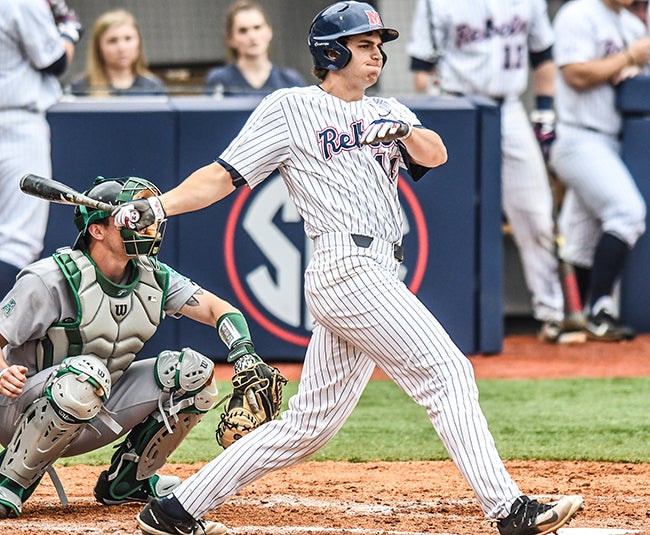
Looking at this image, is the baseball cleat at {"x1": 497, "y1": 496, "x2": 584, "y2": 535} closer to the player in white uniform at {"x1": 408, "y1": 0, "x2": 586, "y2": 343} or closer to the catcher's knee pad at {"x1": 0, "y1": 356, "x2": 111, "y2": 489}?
the catcher's knee pad at {"x1": 0, "y1": 356, "x2": 111, "y2": 489}

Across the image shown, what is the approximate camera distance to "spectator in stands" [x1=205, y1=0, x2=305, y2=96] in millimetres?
7871

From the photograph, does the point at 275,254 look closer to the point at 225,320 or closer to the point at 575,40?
the point at 575,40

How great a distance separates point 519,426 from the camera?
18.8ft

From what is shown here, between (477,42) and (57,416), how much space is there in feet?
15.2

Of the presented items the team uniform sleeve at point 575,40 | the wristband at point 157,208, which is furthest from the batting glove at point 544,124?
A: the wristband at point 157,208

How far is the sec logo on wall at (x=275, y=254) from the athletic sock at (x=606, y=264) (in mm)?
1295

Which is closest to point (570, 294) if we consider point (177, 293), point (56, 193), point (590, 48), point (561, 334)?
point (561, 334)

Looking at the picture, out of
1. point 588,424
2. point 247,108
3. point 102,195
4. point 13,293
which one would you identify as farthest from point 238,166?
point 247,108

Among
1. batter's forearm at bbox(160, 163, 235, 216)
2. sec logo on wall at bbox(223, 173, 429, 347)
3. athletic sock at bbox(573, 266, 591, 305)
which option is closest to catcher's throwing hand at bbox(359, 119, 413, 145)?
batter's forearm at bbox(160, 163, 235, 216)

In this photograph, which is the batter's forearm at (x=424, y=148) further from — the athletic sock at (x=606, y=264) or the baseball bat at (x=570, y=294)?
the baseball bat at (x=570, y=294)

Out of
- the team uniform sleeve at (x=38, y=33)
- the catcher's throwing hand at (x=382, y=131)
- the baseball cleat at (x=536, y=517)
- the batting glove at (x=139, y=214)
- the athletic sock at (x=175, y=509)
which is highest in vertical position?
the team uniform sleeve at (x=38, y=33)

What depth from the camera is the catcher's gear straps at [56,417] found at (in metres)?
3.86

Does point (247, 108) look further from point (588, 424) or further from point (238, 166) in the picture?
point (238, 166)

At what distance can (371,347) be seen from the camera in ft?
12.1
